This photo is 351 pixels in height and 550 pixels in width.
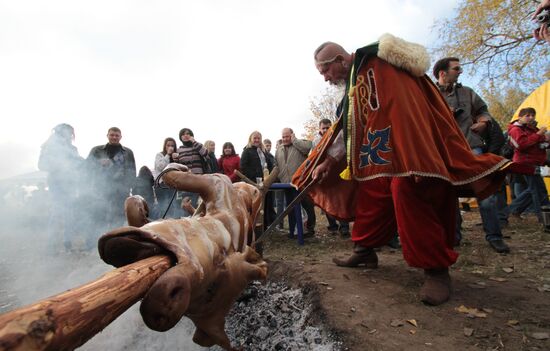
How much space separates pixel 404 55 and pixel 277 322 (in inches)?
94.6

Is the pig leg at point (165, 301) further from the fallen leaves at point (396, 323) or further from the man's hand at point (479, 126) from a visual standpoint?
the man's hand at point (479, 126)

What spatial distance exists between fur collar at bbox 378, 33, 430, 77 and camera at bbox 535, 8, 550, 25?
711mm

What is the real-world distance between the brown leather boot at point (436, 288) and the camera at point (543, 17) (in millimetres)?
1890

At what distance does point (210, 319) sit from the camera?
155 cm

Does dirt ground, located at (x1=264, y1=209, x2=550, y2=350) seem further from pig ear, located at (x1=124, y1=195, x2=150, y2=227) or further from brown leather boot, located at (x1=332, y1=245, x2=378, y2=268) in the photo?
pig ear, located at (x1=124, y1=195, x2=150, y2=227)

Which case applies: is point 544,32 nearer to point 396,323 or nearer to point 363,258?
point 396,323

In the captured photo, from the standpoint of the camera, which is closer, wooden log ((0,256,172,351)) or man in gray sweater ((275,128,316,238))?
wooden log ((0,256,172,351))

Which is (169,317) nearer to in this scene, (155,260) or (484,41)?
(155,260)

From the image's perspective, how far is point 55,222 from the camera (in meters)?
5.33

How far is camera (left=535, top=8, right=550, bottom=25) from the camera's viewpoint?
6.72 feet

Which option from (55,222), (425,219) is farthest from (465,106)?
(55,222)

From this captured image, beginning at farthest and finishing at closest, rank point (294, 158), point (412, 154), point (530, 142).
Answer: point (294, 158)
point (530, 142)
point (412, 154)

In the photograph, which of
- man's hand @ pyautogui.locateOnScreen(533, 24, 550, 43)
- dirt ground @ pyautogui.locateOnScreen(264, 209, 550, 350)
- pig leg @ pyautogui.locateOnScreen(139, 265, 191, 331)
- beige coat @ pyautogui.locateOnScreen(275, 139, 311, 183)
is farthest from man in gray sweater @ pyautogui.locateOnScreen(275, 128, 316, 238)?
pig leg @ pyautogui.locateOnScreen(139, 265, 191, 331)

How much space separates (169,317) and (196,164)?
4.89m
